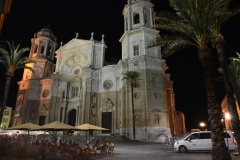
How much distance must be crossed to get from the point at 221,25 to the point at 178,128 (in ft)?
105

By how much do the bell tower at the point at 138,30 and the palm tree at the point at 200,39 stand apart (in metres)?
19.3

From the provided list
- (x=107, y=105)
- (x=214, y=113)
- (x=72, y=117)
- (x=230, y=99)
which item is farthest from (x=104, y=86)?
(x=214, y=113)

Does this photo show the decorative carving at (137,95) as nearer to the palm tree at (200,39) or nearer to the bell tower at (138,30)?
the bell tower at (138,30)

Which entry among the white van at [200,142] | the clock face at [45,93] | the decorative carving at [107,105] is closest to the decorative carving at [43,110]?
the clock face at [45,93]

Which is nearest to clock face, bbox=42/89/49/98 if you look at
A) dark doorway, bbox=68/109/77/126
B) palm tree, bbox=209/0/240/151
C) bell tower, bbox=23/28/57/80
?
bell tower, bbox=23/28/57/80

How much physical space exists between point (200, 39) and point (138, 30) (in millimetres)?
23726

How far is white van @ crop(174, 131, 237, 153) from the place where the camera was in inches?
601

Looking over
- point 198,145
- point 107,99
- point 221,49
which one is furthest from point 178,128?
point 221,49

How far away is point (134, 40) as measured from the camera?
1366 inches

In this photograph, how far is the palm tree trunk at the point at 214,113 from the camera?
937 centimetres

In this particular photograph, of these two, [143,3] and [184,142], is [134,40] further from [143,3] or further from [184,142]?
[184,142]

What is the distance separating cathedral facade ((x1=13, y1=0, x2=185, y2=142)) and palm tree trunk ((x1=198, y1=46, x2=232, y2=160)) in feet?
61.6

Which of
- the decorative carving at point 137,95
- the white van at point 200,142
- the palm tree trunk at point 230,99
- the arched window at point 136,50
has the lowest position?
the white van at point 200,142

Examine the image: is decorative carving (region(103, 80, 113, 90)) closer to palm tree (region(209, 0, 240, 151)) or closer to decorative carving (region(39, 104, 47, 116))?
decorative carving (region(39, 104, 47, 116))
